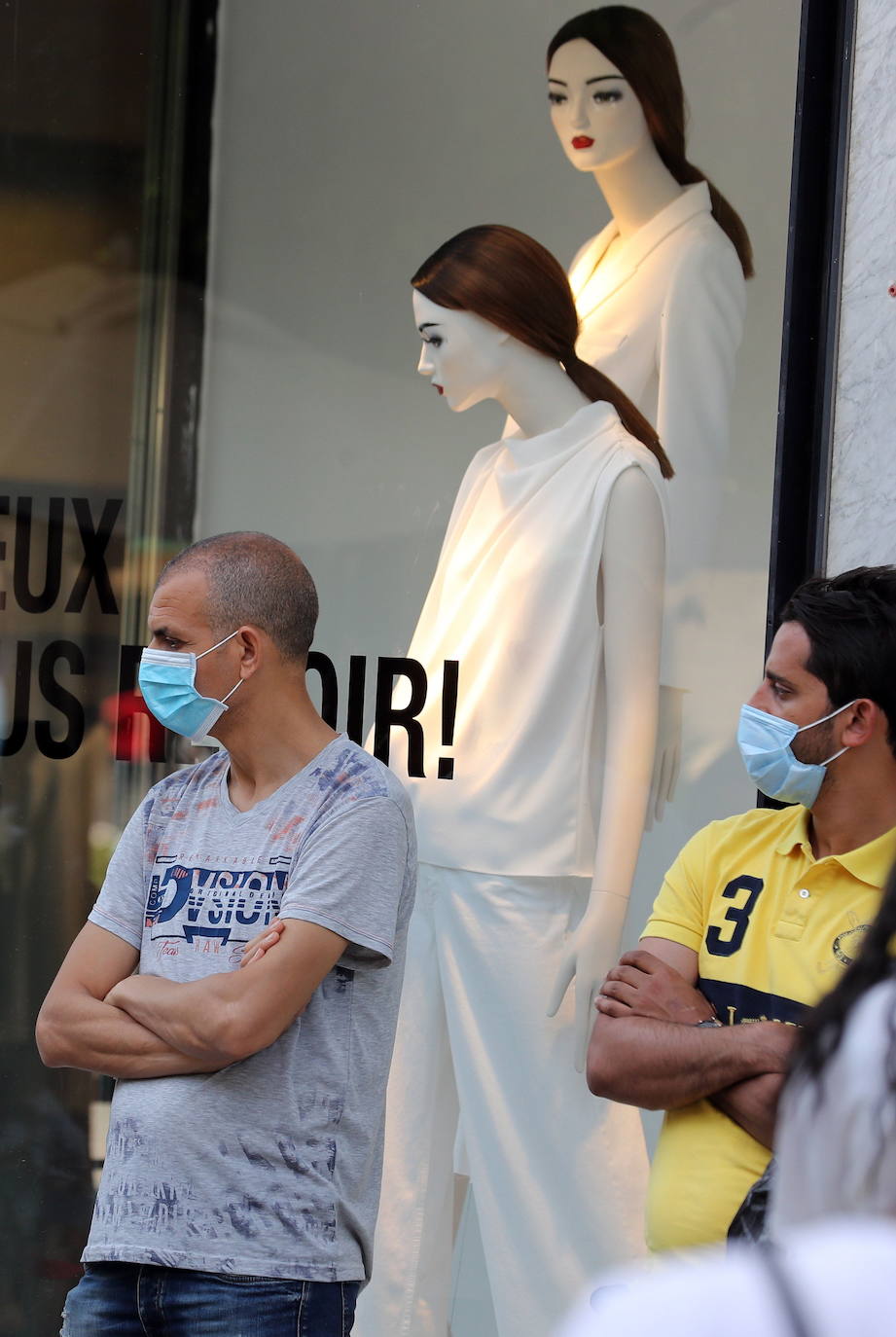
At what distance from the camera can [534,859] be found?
343 centimetres

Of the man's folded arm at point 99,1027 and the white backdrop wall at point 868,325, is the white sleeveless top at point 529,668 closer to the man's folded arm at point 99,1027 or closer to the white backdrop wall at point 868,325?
the white backdrop wall at point 868,325

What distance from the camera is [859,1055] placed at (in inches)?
33.0

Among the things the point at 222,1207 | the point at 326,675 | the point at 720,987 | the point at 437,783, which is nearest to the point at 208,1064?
the point at 222,1207

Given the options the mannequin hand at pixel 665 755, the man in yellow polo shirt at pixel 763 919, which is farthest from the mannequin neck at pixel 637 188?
the man in yellow polo shirt at pixel 763 919

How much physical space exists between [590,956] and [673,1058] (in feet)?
3.67

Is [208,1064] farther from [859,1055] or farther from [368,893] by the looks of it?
[859,1055]

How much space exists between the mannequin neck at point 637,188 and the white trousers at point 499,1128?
143 cm

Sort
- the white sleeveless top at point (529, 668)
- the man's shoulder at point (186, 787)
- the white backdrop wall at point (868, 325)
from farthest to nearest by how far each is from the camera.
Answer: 1. the white sleeveless top at point (529, 668)
2. the white backdrop wall at point (868, 325)
3. the man's shoulder at point (186, 787)

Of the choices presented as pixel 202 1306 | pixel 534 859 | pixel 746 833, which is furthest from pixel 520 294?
pixel 202 1306

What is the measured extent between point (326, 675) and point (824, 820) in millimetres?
1628

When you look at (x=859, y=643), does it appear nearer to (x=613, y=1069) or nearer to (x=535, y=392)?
(x=613, y=1069)

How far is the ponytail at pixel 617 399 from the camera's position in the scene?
3494mm

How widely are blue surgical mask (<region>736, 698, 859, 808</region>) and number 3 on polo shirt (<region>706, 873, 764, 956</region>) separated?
15 centimetres

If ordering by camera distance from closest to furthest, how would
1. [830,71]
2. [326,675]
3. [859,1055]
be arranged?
[859,1055] < [830,71] < [326,675]
